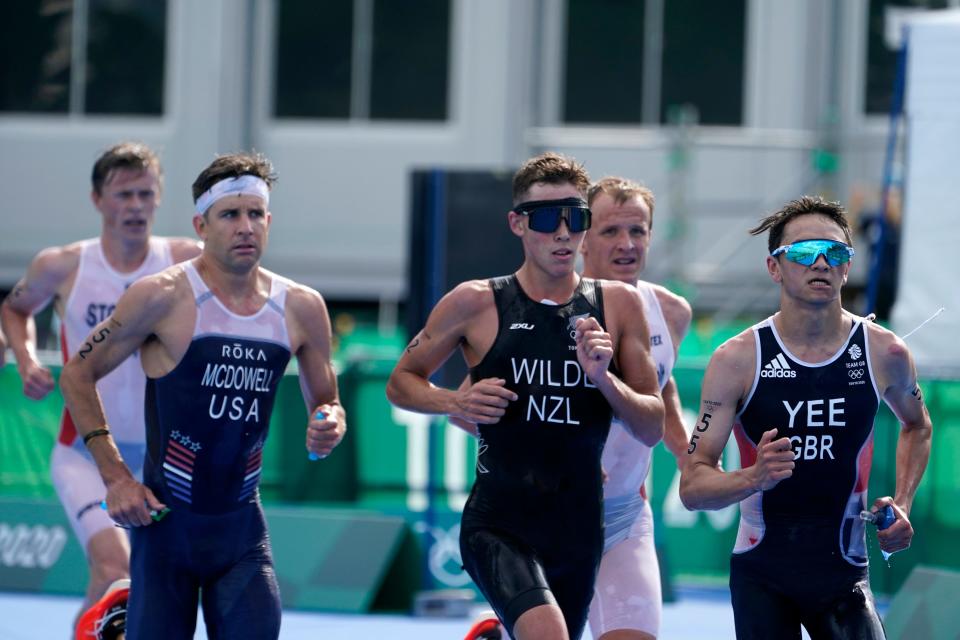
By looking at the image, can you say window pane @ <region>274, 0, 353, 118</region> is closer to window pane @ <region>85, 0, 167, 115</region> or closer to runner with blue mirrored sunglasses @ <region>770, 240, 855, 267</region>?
window pane @ <region>85, 0, 167, 115</region>

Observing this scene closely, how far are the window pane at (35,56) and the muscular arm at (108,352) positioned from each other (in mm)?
16175

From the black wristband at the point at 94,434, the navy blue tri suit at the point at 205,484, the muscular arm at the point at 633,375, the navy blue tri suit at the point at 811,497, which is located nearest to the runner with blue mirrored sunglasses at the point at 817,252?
the navy blue tri suit at the point at 811,497

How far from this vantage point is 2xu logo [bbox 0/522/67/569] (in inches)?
404

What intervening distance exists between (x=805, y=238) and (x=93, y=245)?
3.71 m

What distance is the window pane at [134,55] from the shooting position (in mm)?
20562

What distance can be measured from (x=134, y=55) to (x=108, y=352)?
1602 centimetres

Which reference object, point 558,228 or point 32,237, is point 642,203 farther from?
point 32,237

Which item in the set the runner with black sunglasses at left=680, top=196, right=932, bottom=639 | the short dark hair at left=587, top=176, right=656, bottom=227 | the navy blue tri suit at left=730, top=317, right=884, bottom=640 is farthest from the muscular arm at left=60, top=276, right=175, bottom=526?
the navy blue tri suit at left=730, top=317, right=884, bottom=640

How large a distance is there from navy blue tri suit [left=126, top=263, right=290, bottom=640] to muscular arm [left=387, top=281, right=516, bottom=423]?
509 millimetres

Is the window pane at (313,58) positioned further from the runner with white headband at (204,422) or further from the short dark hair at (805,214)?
the short dark hair at (805,214)

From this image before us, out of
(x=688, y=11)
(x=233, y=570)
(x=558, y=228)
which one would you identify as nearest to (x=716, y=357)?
(x=558, y=228)

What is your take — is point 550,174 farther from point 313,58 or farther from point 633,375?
point 313,58

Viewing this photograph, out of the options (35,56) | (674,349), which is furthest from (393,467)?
(35,56)

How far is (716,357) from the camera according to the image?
4941 millimetres
